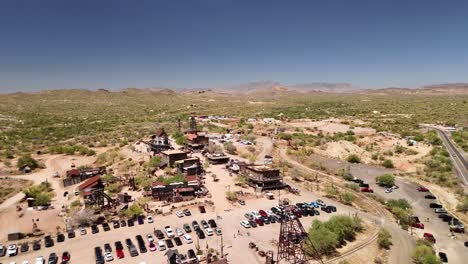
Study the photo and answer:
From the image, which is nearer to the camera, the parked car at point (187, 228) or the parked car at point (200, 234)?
the parked car at point (200, 234)

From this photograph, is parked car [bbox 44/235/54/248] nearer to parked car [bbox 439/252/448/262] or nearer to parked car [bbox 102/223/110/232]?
parked car [bbox 102/223/110/232]

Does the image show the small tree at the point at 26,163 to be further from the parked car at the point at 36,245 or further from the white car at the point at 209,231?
the white car at the point at 209,231

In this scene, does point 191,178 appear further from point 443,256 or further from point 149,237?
point 443,256

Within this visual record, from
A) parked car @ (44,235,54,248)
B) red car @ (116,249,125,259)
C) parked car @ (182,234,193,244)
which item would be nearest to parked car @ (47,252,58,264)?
parked car @ (44,235,54,248)

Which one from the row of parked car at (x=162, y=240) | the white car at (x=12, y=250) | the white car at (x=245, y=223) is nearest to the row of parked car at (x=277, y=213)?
the white car at (x=245, y=223)

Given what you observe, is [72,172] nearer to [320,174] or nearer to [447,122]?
[320,174]

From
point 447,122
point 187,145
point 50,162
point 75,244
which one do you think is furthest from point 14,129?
point 447,122

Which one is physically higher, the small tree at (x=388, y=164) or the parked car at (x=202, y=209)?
the parked car at (x=202, y=209)

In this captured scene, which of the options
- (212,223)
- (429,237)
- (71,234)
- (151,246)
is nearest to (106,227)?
(71,234)
